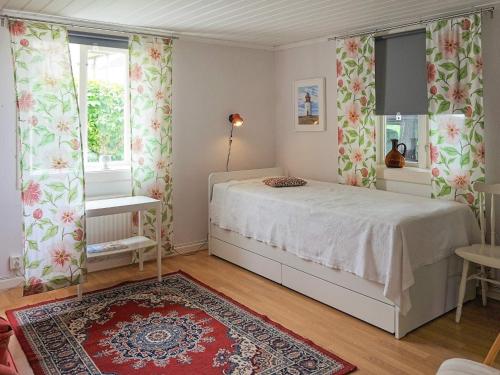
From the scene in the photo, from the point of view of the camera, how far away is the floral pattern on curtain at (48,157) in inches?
136

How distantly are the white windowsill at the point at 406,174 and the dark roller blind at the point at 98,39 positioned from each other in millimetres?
2633

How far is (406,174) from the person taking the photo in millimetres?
4043

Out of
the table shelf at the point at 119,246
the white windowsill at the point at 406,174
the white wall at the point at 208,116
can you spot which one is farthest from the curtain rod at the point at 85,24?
the white windowsill at the point at 406,174

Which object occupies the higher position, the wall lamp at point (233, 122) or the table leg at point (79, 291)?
the wall lamp at point (233, 122)

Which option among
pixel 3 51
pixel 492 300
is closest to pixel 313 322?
pixel 492 300

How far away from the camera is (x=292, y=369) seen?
2559 mm

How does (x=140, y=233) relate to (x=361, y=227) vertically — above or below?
below

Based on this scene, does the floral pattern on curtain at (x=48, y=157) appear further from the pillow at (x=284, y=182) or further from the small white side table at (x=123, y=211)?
the pillow at (x=284, y=182)

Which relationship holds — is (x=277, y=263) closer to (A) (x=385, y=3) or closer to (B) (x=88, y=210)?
(B) (x=88, y=210)

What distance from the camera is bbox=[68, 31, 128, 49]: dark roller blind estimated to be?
3.86 m

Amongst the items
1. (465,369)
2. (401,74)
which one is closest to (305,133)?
(401,74)

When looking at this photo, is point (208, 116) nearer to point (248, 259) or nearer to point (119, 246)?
point (248, 259)

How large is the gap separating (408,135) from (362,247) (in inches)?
66.5

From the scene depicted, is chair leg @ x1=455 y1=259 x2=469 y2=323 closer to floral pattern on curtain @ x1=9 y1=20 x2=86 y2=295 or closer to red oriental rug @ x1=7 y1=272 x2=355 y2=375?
red oriental rug @ x1=7 y1=272 x2=355 y2=375
